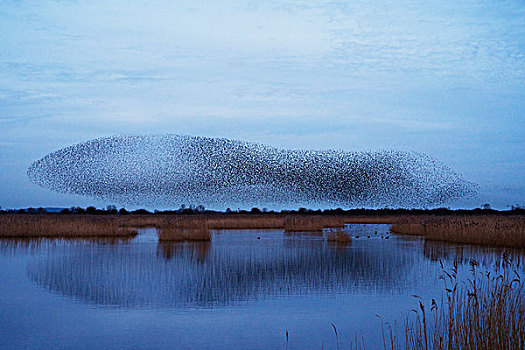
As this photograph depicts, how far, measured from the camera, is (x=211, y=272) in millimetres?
11625

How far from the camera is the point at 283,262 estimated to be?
13344mm

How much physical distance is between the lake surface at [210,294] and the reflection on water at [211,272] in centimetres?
2

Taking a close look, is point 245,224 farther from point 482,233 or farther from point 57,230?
point 482,233

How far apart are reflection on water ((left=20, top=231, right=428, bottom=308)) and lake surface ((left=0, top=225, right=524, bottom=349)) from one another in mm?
22

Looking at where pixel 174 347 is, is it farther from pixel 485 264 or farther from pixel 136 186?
pixel 136 186

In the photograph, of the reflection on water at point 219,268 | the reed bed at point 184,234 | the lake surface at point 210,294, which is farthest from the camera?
the reed bed at point 184,234

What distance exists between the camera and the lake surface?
6559mm

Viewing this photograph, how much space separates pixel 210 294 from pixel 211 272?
235cm

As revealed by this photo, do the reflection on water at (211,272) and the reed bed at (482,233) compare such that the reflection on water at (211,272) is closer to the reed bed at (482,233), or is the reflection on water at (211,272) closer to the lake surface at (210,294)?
the lake surface at (210,294)

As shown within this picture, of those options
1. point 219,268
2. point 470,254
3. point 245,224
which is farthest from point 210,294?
point 245,224

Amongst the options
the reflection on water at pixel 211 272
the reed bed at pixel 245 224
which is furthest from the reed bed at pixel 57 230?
the reed bed at pixel 245 224

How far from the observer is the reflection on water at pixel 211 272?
932 centimetres

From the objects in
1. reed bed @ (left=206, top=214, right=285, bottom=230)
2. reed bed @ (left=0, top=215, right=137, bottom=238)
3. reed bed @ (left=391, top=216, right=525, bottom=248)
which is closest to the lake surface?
reed bed @ (left=391, top=216, right=525, bottom=248)

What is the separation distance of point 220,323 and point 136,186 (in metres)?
25.1
